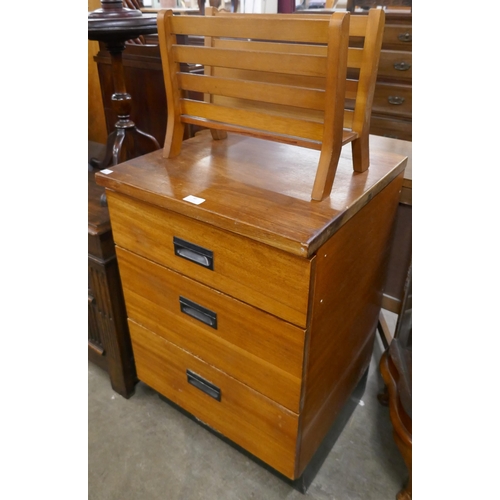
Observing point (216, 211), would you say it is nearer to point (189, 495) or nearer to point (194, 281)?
point (194, 281)

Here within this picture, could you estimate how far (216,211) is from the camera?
78 centimetres

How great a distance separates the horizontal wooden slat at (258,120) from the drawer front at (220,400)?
569 millimetres

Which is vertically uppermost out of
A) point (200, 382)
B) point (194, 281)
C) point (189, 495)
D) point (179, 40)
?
point (179, 40)

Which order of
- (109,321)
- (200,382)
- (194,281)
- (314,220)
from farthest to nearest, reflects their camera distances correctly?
1. (109,321)
2. (200,382)
3. (194,281)
4. (314,220)

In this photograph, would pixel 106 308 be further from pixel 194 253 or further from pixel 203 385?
pixel 194 253

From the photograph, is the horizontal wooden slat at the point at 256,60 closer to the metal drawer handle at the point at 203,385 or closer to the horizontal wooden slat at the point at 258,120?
the horizontal wooden slat at the point at 258,120

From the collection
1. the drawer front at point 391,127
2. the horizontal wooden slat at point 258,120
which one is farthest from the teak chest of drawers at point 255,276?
the drawer front at point 391,127

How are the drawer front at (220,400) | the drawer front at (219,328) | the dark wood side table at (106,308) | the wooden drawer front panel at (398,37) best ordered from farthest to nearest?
the wooden drawer front panel at (398,37) → the dark wood side table at (106,308) → the drawer front at (220,400) → the drawer front at (219,328)

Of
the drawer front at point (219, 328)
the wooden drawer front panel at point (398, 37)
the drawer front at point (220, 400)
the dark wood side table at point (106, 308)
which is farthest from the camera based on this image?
the wooden drawer front panel at point (398, 37)

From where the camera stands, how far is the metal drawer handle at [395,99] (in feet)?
5.31

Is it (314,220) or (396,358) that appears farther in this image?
(396,358)

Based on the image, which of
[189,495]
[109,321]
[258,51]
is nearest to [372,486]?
[189,495]

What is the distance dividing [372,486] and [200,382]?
54cm
